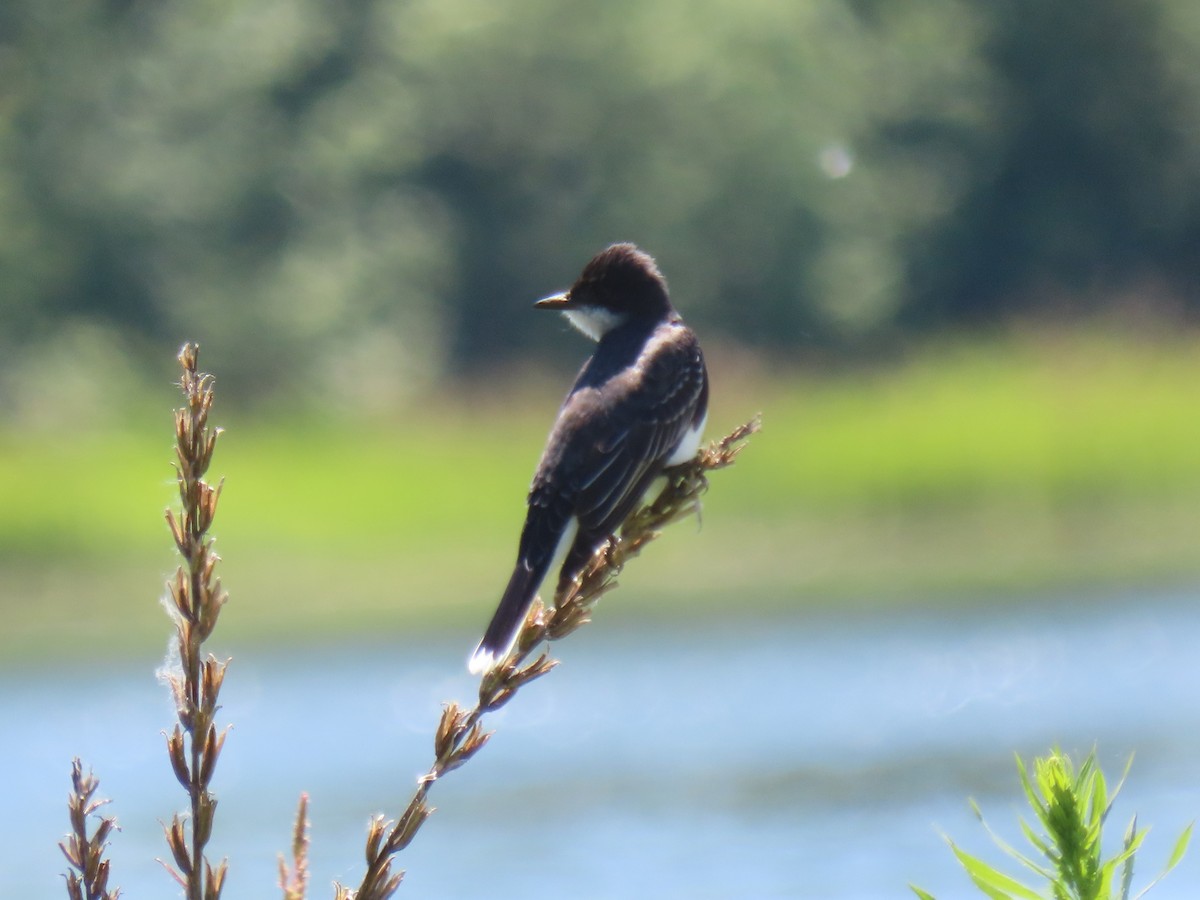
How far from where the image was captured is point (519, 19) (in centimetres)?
3102

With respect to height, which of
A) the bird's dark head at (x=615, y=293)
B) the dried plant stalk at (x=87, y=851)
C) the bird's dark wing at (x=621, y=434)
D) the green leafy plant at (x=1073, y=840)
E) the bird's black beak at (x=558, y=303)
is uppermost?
the bird's dark head at (x=615, y=293)

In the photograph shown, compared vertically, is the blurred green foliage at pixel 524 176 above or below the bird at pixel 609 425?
above

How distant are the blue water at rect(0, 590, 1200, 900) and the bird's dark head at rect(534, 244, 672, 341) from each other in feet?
5.70

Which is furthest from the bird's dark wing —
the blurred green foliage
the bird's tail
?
the blurred green foliage

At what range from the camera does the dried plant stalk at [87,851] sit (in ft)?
6.97

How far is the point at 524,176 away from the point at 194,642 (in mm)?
31304

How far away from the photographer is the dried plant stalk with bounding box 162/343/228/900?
2.16 metres

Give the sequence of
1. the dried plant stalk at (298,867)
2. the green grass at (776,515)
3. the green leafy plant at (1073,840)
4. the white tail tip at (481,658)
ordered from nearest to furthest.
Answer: the dried plant stalk at (298,867), the green leafy plant at (1073,840), the white tail tip at (481,658), the green grass at (776,515)

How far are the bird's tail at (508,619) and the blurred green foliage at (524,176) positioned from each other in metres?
22.3

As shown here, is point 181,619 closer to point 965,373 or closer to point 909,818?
point 909,818

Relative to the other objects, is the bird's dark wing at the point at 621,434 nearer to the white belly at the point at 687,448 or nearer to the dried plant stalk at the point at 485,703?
the white belly at the point at 687,448

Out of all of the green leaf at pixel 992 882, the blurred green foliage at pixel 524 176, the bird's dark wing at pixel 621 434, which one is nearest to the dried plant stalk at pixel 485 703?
the green leaf at pixel 992 882

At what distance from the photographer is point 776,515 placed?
16625 mm

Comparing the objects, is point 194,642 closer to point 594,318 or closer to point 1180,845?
point 1180,845
